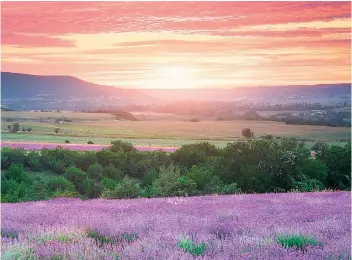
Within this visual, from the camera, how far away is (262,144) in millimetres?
21391

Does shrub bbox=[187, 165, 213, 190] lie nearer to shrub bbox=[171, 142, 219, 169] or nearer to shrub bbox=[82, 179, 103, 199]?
shrub bbox=[82, 179, 103, 199]

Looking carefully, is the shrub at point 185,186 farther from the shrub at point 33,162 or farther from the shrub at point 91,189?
the shrub at point 33,162

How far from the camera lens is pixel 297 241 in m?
4.80

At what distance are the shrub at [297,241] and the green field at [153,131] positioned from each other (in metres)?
24.2

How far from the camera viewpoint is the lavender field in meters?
4.36

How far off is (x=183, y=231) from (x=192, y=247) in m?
0.93

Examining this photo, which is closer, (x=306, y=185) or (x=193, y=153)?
(x=306, y=185)

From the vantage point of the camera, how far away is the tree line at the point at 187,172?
17500 mm

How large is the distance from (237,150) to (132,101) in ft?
44.4

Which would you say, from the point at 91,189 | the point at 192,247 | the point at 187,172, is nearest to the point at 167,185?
the point at 91,189

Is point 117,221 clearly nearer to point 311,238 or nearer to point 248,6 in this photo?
point 311,238

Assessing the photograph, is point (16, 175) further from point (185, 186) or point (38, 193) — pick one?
point (185, 186)

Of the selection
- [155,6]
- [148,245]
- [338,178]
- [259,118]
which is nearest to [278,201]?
[148,245]

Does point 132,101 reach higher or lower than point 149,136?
higher
